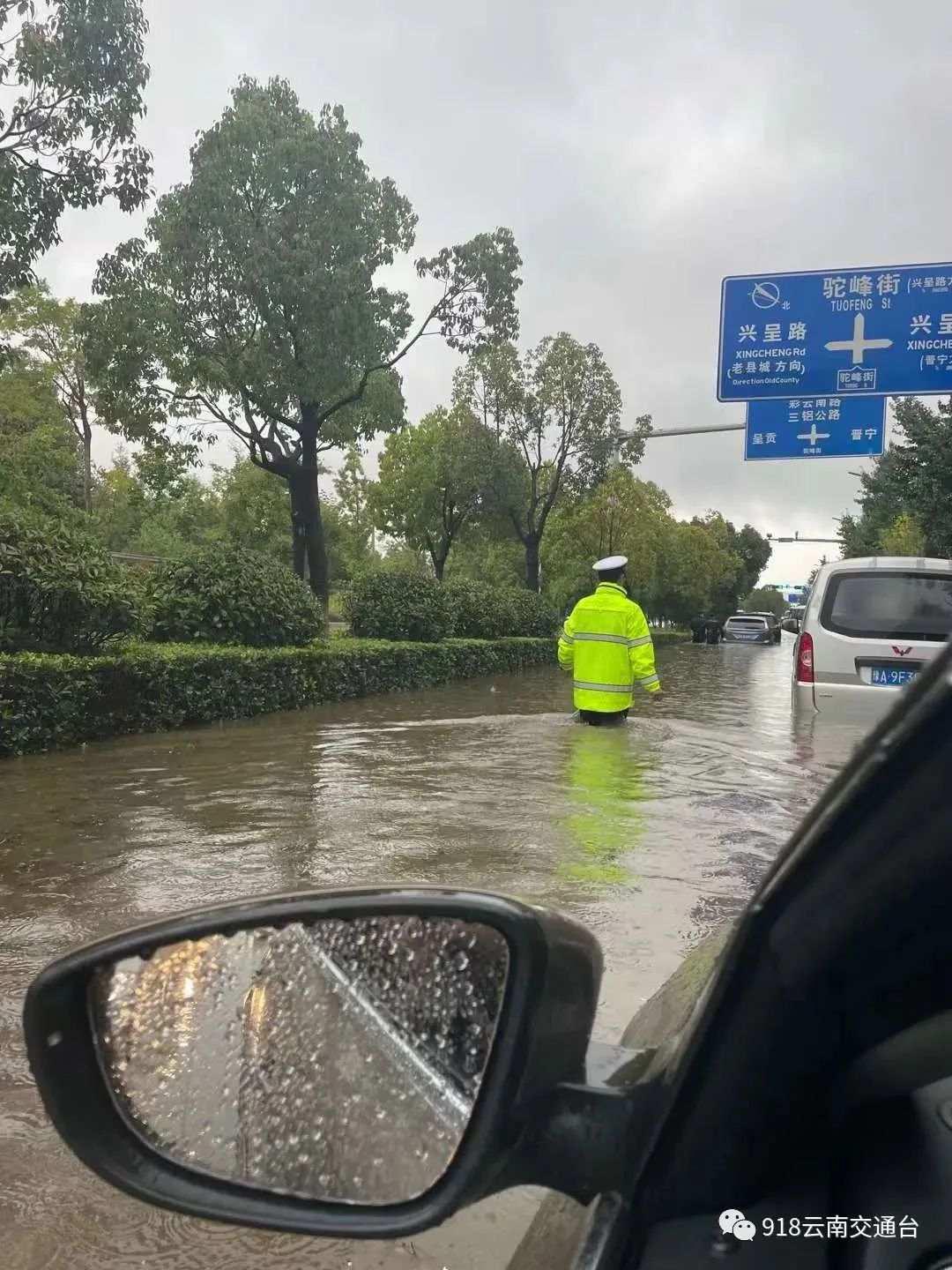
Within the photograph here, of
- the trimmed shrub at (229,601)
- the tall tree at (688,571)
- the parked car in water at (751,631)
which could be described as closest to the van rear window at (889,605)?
the trimmed shrub at (229,601)

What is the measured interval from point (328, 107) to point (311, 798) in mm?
15521

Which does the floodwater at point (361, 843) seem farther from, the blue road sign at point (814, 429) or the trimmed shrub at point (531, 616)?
the trimmed shrub at point (531, 616)

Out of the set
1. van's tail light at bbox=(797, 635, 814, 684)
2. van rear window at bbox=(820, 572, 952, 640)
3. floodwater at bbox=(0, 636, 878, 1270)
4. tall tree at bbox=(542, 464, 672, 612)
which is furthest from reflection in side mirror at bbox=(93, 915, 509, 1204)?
tall tree at bbox=(542, 464, 672, 612)

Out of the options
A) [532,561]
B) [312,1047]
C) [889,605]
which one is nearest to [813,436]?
[889,605]

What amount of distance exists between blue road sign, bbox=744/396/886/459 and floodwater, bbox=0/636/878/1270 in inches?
307

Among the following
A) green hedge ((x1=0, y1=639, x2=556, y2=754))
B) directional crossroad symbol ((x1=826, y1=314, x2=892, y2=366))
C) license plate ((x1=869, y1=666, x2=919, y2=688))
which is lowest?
green hedge ((x1=0, y1=639, x2=556, y2=754))

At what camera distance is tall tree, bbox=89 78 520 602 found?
18.4 metres

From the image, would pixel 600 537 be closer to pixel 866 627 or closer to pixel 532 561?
pixel 532 561

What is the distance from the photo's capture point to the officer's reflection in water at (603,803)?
18.6 ft

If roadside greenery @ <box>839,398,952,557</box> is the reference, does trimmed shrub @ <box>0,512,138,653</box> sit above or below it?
below

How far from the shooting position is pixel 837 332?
1664 centimetres

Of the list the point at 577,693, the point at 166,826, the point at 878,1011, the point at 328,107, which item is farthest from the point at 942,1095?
the point at 328,107

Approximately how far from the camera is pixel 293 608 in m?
14.3

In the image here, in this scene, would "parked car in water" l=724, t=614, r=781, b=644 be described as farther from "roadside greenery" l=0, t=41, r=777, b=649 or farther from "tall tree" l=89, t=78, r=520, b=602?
"tall tree" l=89, t=78, r=520, b=602
